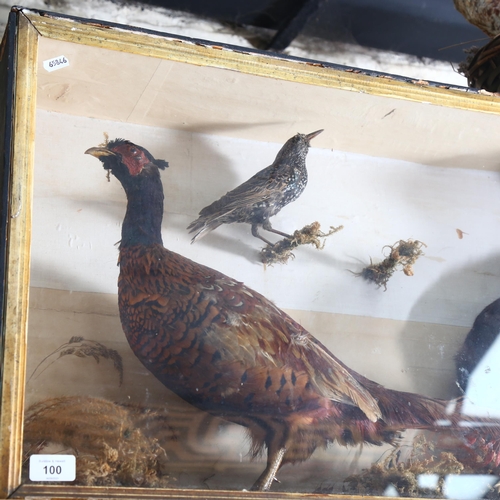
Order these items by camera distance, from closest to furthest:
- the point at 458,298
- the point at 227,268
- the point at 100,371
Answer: the point at 100,371 → the point at 227,268 → the point at 458,298

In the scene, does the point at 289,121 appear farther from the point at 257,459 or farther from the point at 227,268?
the point at 257,459

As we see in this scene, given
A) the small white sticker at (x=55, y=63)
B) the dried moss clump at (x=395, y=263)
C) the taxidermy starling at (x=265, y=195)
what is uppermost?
the small white sticker at (x=55, y=63)

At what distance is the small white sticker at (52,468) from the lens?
2.59 feet

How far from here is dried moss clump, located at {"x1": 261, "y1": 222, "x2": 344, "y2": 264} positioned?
102 centimetres

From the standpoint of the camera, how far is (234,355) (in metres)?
0.91

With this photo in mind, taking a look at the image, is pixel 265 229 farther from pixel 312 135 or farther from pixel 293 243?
pixel 312 135

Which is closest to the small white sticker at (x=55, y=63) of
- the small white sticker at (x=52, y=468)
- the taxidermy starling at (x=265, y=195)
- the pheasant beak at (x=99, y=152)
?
the pheasant beak at (x=99, y=152)

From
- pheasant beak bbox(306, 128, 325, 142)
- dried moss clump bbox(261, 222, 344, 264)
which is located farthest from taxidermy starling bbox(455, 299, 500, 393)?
pheasant beak bbox(306, 128, 325, 142)

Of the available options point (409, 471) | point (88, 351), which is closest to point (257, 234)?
point (88, 351)

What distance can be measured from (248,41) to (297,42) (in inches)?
5.5

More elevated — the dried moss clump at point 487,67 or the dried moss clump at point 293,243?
the dried moss clump at point 487,67

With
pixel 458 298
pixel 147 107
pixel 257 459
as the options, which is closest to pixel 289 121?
pixel 147 107

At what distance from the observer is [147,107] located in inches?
40.2

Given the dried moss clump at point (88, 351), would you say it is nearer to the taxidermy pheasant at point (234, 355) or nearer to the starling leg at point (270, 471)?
the taxidermy pheasant at point (234, 355)
